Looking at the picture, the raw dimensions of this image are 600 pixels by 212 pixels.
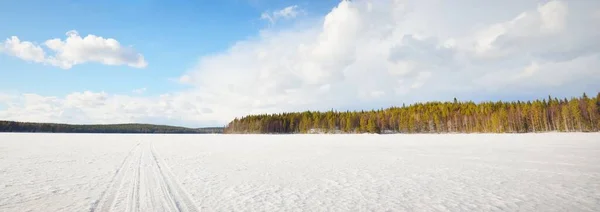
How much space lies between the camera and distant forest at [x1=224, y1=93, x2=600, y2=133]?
81812 millimetres

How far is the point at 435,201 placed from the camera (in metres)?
Result: 8.05

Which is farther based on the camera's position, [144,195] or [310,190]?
[310,190]

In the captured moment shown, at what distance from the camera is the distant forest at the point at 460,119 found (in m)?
81.8

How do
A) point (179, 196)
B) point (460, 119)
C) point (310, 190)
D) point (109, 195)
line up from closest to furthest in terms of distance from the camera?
point (179, 196) < point (109, 195) < point (310, 190) < point (460, 119)

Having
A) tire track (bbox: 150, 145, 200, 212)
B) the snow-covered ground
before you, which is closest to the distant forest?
the snow-covered ground

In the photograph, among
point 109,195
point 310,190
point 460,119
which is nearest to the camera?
point 109,195

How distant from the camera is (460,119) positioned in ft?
342

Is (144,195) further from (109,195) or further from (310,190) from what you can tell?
(310,190)

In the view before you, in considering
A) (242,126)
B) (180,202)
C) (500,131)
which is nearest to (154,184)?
(180,202)

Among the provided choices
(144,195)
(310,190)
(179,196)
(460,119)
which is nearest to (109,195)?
(144,195)

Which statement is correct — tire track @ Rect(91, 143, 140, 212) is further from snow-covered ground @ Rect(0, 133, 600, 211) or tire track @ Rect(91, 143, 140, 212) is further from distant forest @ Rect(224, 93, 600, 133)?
distant forest @ Rect(224, 93, 600, 133)

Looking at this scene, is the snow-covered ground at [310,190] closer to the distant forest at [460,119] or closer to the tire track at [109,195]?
the tire track at [109,195]

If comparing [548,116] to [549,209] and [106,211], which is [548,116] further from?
[106,211]

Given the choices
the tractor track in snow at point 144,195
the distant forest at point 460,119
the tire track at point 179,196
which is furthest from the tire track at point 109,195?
the distant forest at point 460,119
